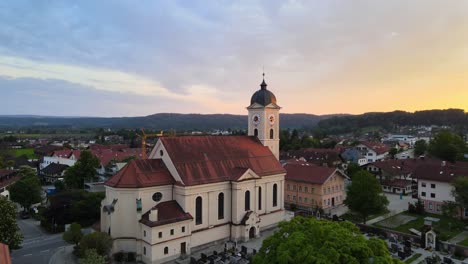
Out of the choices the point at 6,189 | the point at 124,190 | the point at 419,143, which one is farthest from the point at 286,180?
the point at 419,143

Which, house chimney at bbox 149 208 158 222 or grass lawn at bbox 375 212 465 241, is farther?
grass lawn at bbox 375 212 465 241

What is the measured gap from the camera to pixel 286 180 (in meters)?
55.7

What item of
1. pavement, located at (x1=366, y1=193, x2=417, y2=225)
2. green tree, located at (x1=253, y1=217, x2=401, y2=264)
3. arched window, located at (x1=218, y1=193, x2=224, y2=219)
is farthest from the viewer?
pavement, located at (x1=366, y1=193, x2=417, y2=225)

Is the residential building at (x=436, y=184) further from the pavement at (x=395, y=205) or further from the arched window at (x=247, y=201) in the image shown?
the arched window at (x=247, y=201)

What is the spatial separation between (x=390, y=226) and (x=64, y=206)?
40129 millimetres

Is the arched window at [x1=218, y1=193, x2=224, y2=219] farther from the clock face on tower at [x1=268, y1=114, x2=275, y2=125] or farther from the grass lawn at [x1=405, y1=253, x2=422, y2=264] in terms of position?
the grass lawn at [x1=405, y1=253, x2=422, y2=264]

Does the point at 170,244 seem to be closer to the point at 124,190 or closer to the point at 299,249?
the point at 124,190

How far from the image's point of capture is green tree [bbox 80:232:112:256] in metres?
30.5

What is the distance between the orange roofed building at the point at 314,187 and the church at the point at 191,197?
8894 millimetres

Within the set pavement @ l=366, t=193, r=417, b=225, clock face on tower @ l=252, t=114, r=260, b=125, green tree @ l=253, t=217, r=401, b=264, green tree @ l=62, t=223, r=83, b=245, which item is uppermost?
clock face on tower @ l=252, t=114, r=260, b=125

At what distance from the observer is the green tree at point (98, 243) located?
→ 3048cm

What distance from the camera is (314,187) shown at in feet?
172

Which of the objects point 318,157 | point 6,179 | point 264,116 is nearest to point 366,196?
point 264,116

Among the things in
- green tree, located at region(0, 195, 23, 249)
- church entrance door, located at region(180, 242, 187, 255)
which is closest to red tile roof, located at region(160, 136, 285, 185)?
church entrance door, located at region(180, 242, 187, 255)
